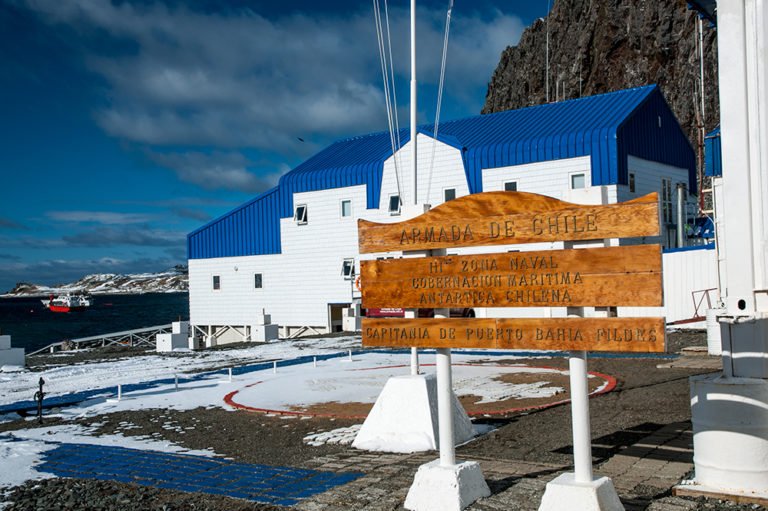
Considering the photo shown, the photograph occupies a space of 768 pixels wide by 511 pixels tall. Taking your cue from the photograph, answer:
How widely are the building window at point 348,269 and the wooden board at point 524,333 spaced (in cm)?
2908

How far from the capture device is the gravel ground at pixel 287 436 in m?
7.29

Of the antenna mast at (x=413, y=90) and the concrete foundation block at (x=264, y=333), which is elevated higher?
the antenna mast at (x=413, y=90)

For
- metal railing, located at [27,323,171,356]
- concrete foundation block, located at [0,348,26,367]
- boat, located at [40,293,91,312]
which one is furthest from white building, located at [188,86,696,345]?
boat, located at [40,293,91,312]

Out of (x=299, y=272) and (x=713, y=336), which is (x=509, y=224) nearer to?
(x=713, y=336)

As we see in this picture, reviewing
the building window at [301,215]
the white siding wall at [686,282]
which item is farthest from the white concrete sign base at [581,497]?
the building window at [301,215]

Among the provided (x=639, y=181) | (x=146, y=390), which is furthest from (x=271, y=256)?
(x=146, y=390)

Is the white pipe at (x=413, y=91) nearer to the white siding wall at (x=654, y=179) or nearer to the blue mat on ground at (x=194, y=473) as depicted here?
the blue mat on ground at (x=194, y=473)

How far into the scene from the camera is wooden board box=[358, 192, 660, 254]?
20.0ft

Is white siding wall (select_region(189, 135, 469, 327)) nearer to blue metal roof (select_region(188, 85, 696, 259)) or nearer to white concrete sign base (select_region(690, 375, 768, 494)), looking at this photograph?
blue metal roof (select_region(188, 85, 696, 259))

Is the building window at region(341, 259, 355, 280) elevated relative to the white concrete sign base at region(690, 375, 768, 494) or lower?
elevated

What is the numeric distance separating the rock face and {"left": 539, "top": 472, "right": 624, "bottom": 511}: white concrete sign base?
87.2 meters

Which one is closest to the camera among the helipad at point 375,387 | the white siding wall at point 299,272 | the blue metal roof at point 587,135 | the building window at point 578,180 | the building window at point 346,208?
the helipad at point 375,387

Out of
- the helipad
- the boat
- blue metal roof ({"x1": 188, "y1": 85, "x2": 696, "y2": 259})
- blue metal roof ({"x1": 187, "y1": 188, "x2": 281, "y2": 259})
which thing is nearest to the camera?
the helipad

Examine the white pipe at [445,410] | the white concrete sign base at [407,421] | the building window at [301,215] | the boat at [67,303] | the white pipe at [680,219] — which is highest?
the building window at [301,215]
